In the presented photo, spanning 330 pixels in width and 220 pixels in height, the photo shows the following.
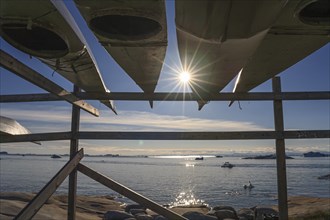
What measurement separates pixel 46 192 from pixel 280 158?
3.41 meters

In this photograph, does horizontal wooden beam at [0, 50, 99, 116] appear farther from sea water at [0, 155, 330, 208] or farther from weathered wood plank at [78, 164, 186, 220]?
sea water at [0, 155, 330, 208]

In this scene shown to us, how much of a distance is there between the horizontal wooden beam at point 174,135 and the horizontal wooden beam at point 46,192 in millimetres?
404

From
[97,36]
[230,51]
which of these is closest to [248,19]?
[230,51]

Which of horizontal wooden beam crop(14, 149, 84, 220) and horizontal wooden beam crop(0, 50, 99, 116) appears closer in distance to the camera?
horizontal wooden beam crop(0, 50, 99, 116)

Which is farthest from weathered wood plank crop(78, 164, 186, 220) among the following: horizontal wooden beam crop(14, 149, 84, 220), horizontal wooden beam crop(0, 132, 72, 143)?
horizontal wooden beam crop(0, 132, 72, 143)

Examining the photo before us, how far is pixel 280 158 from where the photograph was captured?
4852 millimetres

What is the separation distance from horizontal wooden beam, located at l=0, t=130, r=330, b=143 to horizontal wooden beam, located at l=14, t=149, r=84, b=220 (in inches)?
15.9

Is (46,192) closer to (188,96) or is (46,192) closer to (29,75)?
(29,75)

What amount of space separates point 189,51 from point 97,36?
71 cm

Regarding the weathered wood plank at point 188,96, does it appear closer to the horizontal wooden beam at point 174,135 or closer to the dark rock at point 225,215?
the horizontal wooden beam at point 174,135

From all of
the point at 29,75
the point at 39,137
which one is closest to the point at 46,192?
the point at 39,137

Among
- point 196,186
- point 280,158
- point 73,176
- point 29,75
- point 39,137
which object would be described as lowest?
point 196,186

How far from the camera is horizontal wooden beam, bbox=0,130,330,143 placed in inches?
191

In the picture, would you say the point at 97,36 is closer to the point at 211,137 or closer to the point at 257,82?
the point at 257,82
